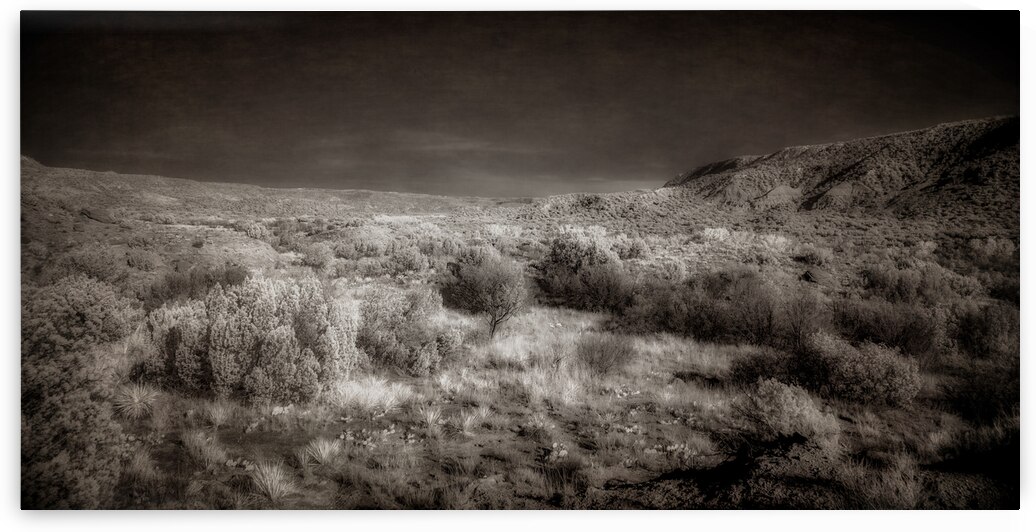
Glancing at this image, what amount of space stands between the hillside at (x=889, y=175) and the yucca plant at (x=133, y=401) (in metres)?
5.74

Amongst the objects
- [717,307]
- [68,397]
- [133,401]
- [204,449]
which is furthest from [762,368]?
[68,397]

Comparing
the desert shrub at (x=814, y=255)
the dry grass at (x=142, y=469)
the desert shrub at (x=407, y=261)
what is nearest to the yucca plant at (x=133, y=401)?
the dry grass at (x=142, y=469)

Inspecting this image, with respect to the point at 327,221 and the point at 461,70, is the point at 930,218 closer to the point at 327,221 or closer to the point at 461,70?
the point at 461,70

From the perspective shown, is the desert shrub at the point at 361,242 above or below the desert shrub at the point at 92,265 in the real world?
above

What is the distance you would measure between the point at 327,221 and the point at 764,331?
5450mm

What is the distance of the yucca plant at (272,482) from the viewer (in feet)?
11.1

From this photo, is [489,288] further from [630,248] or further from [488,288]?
[630,248]

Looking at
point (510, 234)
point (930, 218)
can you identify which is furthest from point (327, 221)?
point (930, 218)

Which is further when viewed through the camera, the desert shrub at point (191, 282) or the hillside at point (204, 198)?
the desert shrub at point (191, 282)

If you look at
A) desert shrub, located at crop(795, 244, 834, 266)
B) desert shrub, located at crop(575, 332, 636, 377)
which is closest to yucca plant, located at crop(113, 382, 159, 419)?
desert shrub, located at crop(575, 332, 636, 377)

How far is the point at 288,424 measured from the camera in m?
3.76

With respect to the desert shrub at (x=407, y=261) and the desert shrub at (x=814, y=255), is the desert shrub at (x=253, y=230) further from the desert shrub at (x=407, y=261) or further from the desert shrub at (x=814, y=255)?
the desert shrub at (x=814, y=255)

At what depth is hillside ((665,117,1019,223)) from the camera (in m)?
4.32

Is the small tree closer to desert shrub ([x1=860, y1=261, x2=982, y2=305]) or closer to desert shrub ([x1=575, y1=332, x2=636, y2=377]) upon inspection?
desert shrub ([x1=575, y1=332, x2=636, y2=377])
